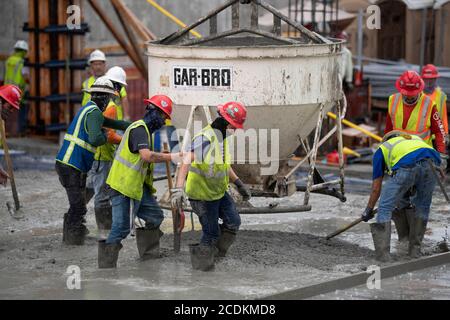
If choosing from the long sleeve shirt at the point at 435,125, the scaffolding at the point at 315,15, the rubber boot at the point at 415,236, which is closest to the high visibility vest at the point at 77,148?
the rubber boot at the point at 415,236

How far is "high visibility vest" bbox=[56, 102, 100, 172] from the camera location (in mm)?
9578

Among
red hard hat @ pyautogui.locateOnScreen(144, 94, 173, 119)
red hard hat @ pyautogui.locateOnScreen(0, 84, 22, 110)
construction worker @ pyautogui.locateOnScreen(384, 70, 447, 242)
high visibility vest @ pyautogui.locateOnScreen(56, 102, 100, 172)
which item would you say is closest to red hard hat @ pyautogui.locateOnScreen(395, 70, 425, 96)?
construction worker @ pyautogui.locateOnScreen(384, 70, 447, 242)

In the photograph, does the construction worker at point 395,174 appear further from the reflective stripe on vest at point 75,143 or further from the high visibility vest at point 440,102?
the reflective stripe on vest at point 75,143

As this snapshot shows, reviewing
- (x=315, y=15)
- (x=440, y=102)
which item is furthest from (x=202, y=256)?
(x=315, y=15)

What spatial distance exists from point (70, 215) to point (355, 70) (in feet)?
27.9

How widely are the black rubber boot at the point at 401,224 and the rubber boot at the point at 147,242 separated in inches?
93.7

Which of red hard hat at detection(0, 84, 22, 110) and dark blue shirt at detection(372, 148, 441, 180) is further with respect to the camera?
red hard hat at detection(0, 84, 22, 110)

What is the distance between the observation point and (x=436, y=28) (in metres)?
18.1

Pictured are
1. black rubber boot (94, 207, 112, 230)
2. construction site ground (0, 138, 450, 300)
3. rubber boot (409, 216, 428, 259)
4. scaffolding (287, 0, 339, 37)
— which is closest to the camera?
construction site ground (0, 138, 450, 300)

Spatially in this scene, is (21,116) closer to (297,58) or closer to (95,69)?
(95,69)

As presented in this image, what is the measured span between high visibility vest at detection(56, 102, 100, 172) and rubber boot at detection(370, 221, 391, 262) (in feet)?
9.13

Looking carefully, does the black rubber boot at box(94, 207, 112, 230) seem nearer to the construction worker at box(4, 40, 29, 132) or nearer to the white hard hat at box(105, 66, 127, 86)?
the white hard hat at box(105, 66, 127, 86)
